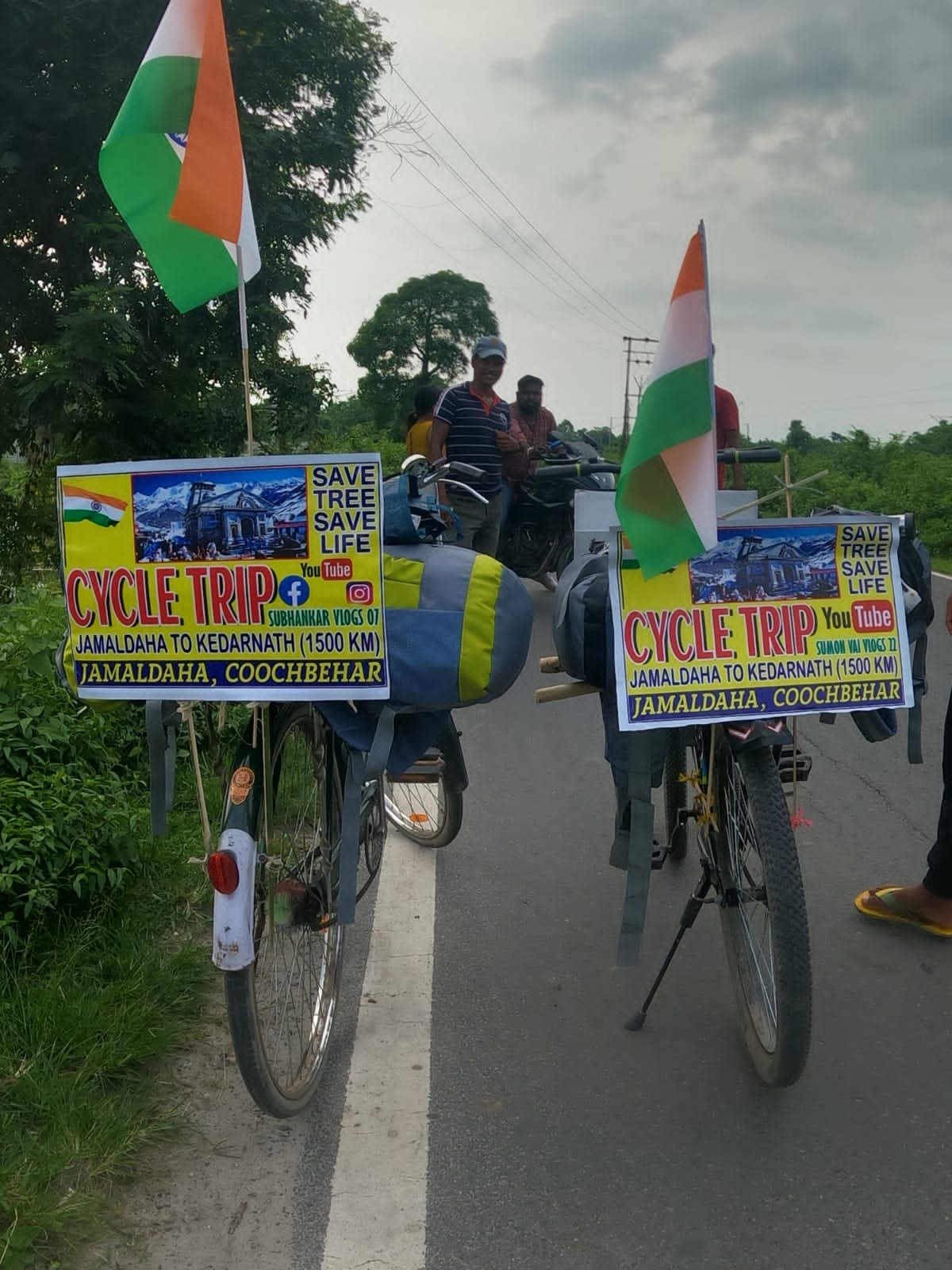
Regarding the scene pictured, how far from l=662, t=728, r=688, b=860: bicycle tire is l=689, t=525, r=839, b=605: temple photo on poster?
997mm

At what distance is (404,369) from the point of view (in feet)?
163

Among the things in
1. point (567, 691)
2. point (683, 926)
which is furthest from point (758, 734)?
point (683, 926)

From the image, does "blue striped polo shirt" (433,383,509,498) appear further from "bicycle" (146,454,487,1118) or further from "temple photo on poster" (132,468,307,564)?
"temple photo on poster" (132,468,307,564)

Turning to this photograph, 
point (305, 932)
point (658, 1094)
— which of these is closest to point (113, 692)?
point (305, 932)

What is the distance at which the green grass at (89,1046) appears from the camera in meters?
2.06

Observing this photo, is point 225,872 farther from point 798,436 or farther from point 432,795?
point 798,436

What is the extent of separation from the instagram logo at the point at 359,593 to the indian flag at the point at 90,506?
494 millimetres

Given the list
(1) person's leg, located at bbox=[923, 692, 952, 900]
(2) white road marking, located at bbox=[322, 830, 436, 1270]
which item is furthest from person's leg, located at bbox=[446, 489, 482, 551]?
(1) person's leg, located at bbox=[923, 692, 952, 900]

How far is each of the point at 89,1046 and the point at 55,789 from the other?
887mm

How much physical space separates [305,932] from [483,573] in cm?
105

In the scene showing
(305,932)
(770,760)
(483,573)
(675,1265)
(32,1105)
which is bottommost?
(675,1265)

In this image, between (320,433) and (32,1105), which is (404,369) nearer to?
(320,433)

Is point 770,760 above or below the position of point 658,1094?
above

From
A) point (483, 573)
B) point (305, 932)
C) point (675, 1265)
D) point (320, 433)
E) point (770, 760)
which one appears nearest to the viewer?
point (675, 1265)
